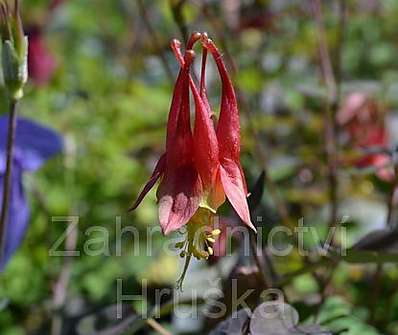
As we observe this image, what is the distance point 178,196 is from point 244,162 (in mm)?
878

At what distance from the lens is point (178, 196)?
81 cm

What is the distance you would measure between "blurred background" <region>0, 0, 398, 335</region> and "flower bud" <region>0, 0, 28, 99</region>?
10.8 inches

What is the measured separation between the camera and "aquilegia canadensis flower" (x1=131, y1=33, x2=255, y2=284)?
2.68 feet

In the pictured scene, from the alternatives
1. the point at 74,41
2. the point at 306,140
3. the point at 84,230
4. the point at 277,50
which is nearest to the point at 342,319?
the point at 84,230

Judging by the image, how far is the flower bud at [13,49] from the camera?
937 millimetres

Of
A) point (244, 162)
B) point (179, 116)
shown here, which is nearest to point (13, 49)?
point (179, 116)

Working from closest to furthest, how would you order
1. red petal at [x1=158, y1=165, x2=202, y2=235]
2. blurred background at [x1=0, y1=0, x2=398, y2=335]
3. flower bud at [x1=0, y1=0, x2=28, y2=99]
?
red petal at [x1=158, y1=165, x2=202, y2=235]
flower bud at [x1=0, y1=0, x2=28, y2=99]
blurred background at [x1=0, y1=0, x2=398, y2=335]

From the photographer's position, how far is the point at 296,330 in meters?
0.89

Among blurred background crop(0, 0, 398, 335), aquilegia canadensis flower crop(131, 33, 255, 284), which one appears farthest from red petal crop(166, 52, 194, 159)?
blurred background crop(0, 0, 398, 335)

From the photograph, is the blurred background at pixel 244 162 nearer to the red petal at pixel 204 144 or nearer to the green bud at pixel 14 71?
the red petal at pixel 204 144

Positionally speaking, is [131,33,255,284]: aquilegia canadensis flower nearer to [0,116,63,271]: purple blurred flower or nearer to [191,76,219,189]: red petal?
[191,76,219,189]: red petal

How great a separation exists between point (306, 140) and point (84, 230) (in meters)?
0.70

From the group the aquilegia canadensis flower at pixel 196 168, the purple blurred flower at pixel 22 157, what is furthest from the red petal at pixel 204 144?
the purple blurred flower at pixel 22 157

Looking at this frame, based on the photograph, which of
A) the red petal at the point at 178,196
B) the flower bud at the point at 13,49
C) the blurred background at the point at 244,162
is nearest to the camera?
the red petal at the point at 178,196
